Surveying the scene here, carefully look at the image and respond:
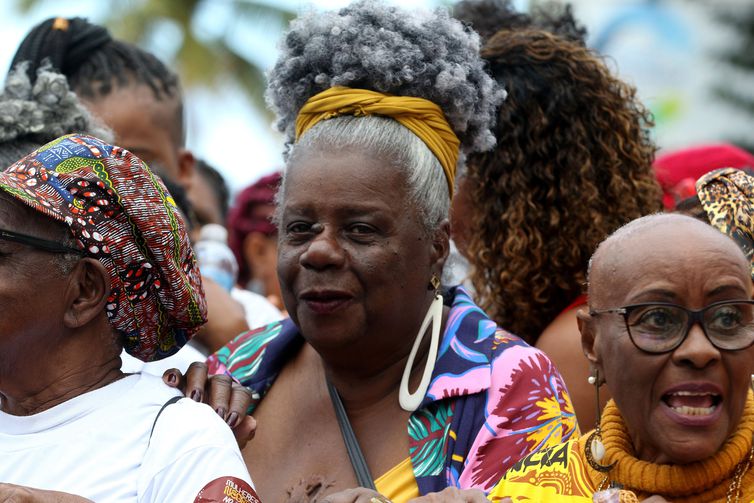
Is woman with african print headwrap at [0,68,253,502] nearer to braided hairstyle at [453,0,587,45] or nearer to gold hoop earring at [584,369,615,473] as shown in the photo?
gold hoop earring at [584,369,615,473]

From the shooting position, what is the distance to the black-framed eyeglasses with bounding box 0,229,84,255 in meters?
3.43

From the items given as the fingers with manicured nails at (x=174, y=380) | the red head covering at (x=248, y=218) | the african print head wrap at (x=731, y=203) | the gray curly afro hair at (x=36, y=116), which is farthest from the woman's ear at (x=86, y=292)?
the red head covering at (x=248, y=218)

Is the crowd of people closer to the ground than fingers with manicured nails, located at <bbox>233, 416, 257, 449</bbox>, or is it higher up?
higher up

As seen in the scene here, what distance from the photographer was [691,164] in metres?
6.10

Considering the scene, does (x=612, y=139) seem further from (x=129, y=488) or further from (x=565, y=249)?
(x=129, y=488)

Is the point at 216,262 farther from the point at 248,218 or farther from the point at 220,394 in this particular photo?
the point at 220,394

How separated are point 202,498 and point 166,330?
2.48ft

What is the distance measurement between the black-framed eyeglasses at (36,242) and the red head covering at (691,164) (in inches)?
118

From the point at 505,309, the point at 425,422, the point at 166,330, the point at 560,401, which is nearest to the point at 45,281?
the point at 166,330

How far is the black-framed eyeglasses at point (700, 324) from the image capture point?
2980 mm

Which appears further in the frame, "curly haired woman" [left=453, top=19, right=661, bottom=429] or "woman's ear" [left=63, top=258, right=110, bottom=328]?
"curly haired woman" [left=453, top=19, right=661, bottom=429]

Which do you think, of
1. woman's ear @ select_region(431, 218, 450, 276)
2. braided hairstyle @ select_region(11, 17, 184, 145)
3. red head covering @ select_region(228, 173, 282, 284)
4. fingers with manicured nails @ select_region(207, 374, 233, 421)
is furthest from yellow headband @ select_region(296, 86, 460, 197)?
red head covering @ select_region(228, 173, 282, 284)

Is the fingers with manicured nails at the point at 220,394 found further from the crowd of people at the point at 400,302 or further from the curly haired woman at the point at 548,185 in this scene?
the curly haired woman at the point at 548,185

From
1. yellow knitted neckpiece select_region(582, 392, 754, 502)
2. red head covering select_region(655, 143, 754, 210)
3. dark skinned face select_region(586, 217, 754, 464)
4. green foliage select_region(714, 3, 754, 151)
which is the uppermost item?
green foliage select_region(714, 3, 754, 151)
